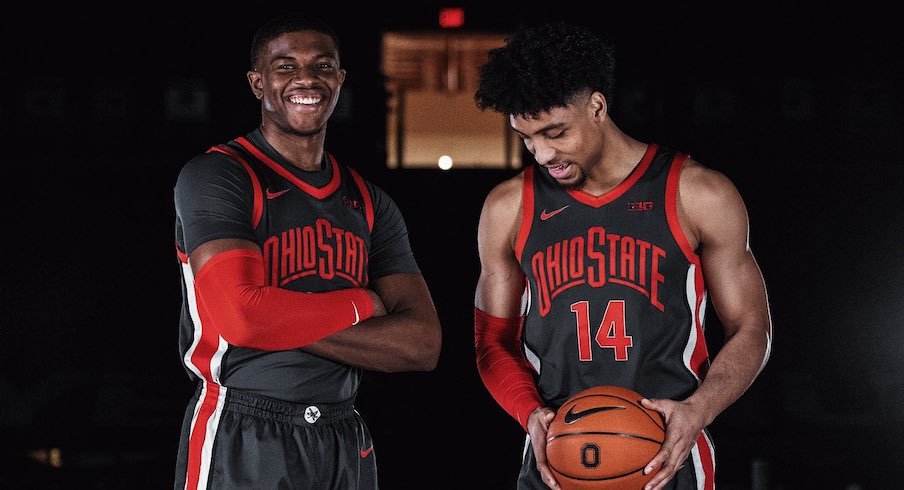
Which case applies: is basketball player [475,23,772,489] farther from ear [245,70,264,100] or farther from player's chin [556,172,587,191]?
ear [245,70,264,100]

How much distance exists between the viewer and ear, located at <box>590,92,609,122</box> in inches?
83.0

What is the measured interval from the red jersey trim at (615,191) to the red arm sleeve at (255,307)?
57 centimetres

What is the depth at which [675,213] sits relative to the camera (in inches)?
83.1

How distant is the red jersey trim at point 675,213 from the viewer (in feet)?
6.88

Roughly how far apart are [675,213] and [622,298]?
203 millimetres

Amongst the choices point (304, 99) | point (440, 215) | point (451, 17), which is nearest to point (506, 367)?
point (304, 99)

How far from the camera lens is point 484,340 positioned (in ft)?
7.31

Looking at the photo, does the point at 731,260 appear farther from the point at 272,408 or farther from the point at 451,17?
the point at 451,17

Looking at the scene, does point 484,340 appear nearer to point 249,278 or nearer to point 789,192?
point 249,278

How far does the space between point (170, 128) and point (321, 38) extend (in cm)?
441

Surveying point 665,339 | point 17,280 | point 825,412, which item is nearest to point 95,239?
point 17,280

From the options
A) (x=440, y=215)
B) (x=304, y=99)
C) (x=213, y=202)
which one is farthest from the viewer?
(x=440, y=215)

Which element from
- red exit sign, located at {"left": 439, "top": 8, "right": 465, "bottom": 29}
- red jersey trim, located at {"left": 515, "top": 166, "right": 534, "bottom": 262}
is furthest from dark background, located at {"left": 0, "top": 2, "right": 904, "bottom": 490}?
red jersey trim, located at {"left": 515, "top": 166, "right": 534, "bottom": 262}

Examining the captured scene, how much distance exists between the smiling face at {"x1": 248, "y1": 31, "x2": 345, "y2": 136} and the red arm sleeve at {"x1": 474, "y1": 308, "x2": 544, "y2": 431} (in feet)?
1.81
